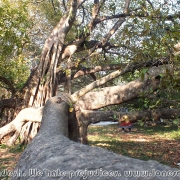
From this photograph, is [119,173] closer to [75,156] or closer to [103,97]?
[75,156]

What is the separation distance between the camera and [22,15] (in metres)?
7.13

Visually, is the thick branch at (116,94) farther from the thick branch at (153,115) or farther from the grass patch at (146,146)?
the grass patch at (146,146)

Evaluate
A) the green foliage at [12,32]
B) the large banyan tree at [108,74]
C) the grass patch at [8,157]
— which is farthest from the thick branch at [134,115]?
the green foliage at [12,32]

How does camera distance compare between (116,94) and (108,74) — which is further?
(108,74)

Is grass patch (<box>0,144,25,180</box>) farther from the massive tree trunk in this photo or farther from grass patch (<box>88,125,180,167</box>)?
grass patch (<box>88,125,180,167</box>)

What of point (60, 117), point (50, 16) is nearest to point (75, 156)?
point (60, 117)

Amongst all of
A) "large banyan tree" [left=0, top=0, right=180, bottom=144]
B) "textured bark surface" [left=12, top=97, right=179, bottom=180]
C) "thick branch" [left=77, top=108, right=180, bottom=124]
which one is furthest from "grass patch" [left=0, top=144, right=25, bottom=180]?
"textured bark surface" [left=12, top=97, right=179, bottom=180]

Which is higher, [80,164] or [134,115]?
[134,115]

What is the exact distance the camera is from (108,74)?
261 inches

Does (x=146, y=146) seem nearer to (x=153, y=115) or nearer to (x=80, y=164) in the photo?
(x=153, y=115)

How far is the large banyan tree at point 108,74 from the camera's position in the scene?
313 centimetres

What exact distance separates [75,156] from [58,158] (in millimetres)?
108

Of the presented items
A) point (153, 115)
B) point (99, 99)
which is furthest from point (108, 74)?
point (153, 115)

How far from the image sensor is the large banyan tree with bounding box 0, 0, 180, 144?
10.3 feet
